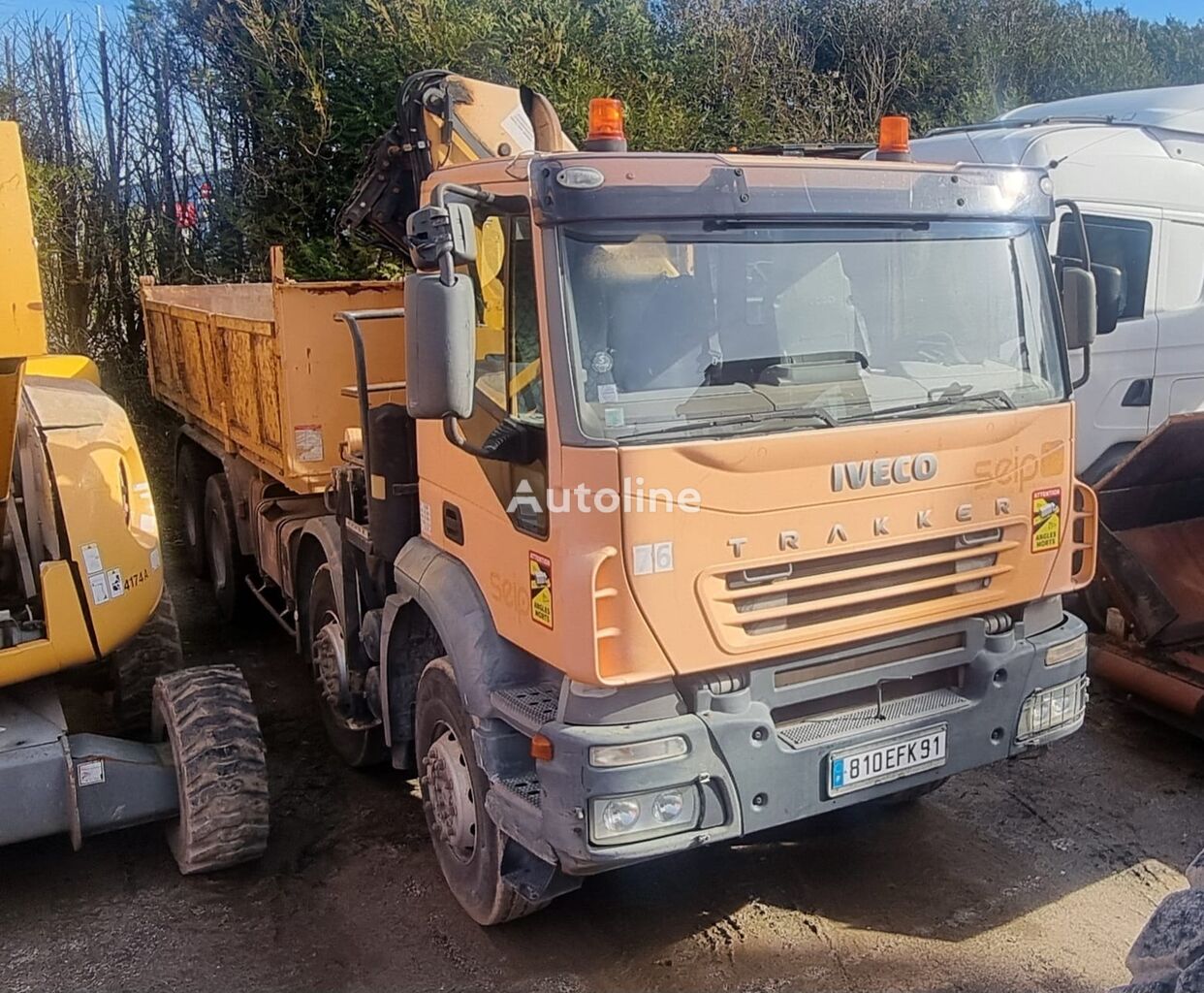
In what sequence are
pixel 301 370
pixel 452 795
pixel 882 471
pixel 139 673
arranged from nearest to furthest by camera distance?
pixel 882 471
pixel 452 795
pixel 139 673
pixel 301 370

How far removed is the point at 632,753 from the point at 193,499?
244 inches

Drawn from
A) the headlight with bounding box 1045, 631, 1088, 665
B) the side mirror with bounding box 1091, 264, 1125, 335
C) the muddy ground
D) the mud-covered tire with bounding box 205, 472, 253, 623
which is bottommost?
the muddy ground

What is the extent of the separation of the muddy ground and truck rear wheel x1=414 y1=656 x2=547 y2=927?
0.17 m

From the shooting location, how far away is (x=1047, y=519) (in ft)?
12.3

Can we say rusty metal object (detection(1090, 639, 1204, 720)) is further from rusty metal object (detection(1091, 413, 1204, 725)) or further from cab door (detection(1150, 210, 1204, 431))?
cab door (detection(1150, 210, 1204, 431))

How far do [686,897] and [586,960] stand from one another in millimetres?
489

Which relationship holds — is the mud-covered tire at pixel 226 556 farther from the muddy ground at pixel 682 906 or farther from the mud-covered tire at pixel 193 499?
the muddy ground at pixel 682 906

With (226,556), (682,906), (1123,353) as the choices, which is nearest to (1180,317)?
(1123,353)

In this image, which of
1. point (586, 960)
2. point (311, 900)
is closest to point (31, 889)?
point (311, 900)

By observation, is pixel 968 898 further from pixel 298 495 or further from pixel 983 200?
pixel 298 495

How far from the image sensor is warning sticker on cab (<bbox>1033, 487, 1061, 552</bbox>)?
371 centimetres

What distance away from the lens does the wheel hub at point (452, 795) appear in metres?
3.79

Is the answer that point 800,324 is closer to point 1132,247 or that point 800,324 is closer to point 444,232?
point 444,232

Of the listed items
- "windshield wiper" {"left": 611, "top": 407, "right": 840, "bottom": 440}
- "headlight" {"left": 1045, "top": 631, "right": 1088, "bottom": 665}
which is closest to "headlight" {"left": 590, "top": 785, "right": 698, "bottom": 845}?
"windshield wiper" {"left": 611, "top": 407, "right": 840, "bottom": 440}
